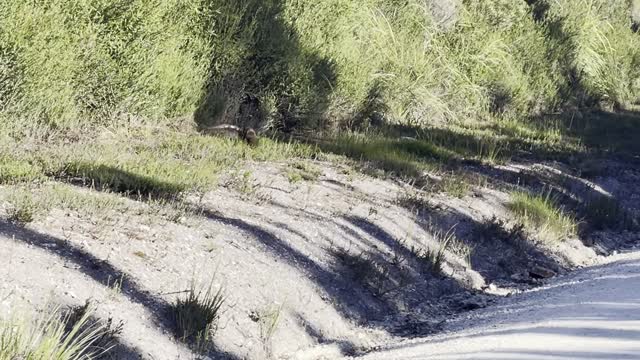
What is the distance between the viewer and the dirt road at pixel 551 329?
655 centimetres

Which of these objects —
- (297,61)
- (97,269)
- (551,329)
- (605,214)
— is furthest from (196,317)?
(297,61)

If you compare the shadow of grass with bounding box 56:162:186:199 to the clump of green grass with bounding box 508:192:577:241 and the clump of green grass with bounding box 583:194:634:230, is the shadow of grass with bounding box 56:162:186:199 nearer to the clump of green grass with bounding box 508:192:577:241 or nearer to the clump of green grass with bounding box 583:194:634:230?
the clump of green grass with bounding box 508:192:577:241

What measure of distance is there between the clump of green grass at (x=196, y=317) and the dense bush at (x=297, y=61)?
4263 millimetres

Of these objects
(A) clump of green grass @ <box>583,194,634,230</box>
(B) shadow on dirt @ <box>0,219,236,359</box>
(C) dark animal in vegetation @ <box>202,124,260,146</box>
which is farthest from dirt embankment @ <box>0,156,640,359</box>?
(C) dark animal in vegetation @ <box>202,124,260,146</box>

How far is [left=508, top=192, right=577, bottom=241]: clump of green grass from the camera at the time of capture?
498 inches

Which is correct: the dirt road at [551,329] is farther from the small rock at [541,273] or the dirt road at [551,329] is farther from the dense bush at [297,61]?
the dense bush at [297,61]

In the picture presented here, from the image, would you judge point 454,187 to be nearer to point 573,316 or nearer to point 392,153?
point 392,153

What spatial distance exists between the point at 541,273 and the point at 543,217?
178 cm

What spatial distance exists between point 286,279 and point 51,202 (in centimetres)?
201

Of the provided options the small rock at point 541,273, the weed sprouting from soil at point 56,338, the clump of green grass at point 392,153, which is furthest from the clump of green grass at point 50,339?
the clump of green grass at point 392,153

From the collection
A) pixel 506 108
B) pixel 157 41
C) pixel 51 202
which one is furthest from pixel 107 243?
pixel 506 108

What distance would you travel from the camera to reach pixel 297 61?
1569cm

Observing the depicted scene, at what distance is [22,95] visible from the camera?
10648mm

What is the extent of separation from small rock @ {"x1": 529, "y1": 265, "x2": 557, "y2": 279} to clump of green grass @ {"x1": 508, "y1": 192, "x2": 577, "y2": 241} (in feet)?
3.48
